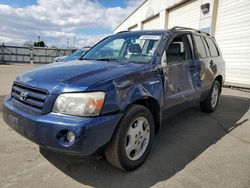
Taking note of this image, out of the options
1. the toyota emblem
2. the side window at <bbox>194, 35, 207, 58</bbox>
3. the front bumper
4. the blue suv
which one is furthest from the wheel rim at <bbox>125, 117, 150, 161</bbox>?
the side window at <bbox>194, 35, 207, 58</bbox>

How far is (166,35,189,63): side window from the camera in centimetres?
365

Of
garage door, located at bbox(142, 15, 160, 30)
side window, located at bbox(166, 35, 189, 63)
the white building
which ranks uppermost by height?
garage door, located at bbox(142, 15, 160, 30)

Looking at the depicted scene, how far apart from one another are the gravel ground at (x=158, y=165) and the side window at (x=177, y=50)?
4.51ft

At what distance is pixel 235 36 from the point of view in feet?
33.2

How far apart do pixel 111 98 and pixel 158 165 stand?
1242mm

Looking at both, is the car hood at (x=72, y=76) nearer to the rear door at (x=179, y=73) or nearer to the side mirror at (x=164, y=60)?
the side mirror at (x=164, y=60)

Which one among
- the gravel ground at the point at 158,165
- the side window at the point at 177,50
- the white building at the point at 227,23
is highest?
the white building at the point at 227,23

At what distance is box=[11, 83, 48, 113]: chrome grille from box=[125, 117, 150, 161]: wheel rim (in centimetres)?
105

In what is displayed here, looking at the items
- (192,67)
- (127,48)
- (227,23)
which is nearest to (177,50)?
(192,67)

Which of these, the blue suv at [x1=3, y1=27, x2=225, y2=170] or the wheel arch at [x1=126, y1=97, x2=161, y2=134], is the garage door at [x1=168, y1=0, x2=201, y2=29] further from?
the wheel arch at [x1=126, y1=97, x2=161, y2=134]

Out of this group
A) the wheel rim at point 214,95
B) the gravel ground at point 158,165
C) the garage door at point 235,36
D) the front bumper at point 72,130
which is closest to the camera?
the front bumper at point 72,130

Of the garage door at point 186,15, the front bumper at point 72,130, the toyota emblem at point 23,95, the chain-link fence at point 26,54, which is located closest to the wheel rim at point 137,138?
the front bumper at point 72,130

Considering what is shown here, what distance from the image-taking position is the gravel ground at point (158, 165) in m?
2.67

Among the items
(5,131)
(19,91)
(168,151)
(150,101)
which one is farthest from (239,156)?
(5,131)
